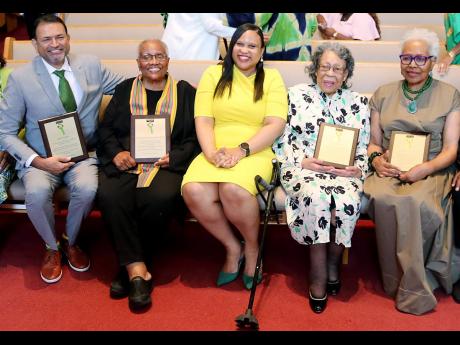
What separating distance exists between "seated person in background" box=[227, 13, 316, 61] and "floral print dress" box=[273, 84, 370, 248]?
81 centimetres

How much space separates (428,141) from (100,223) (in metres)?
2.08

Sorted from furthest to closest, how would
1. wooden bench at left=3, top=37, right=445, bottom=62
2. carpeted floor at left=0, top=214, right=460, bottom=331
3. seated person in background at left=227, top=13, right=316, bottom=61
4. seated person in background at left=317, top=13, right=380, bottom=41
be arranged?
seated person in background at left=317, top=13, right=380, bottom=41 < wooden bench at left=3, top=37, right=445, bottom=62 < seated person in background at left=227, top=13, right=316, bottom=61 < carpeted floor at left=0, top=214, right=460, bottom=331

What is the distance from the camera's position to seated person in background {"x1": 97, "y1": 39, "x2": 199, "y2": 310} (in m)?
2.58

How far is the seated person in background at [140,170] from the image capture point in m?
2.58

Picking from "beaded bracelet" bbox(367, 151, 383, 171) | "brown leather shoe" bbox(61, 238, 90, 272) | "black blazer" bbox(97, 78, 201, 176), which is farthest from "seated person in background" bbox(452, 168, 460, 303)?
"brown leather shoe" bbox(61, 238, 90, 272)

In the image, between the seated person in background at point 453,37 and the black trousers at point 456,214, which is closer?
the black trousers at point 456,214

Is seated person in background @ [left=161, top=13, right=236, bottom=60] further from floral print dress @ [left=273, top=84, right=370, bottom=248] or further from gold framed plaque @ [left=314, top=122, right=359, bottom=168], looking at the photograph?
gold framed plaque @ [left=314, top=122, right=359, bottom=168]

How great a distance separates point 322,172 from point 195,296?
35.8 inches

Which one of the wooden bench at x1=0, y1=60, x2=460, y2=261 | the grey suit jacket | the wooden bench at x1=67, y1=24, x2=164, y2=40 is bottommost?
the grey suit jacket

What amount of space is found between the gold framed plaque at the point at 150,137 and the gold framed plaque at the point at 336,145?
0.83 m

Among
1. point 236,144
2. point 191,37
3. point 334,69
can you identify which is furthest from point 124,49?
point 334,69

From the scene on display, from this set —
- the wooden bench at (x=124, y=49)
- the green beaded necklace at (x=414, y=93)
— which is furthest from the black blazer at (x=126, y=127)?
the wooden bench at (x=124, y=49)

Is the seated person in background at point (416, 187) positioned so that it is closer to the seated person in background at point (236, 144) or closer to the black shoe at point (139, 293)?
the seated person in background at point (236, 144)
